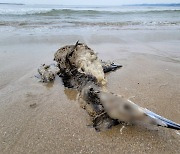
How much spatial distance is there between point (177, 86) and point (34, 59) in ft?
10.3

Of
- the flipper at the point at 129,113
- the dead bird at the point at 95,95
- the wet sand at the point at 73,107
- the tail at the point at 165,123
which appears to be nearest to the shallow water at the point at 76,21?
the wet sand at the point at 73,107

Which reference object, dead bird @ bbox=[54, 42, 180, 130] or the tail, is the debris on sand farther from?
the tail

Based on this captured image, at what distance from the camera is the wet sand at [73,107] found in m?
2.25

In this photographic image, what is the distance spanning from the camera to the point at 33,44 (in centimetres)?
704

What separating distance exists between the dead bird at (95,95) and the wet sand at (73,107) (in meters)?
0.12

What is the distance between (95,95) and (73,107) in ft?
1.55

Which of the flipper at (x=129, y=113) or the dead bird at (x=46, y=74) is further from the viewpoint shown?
the dead bird at (x=46, y=74)

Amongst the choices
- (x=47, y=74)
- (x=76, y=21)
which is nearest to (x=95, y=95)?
(x=47, y=74)

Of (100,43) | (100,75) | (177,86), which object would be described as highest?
(100,75)

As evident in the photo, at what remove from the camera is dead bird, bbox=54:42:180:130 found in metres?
2.30

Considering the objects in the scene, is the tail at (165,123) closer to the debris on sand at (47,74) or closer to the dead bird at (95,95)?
the dead bird at (95,95)

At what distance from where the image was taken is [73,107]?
3.05 metres

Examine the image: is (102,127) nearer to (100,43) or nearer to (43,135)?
(43,135)

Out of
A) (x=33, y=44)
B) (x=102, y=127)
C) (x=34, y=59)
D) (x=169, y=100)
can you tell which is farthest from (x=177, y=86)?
(x=33, y=44)
